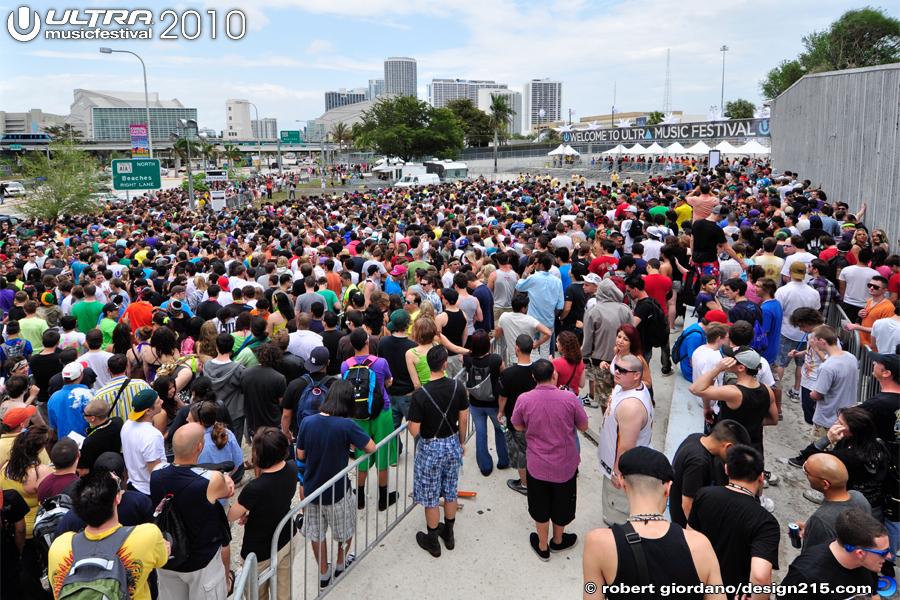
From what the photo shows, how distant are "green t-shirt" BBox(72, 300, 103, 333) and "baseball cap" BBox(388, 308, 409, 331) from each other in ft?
18.6

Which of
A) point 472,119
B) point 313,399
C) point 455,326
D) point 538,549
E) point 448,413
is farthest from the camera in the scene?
point 472,119

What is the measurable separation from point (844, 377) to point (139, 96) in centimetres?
20269

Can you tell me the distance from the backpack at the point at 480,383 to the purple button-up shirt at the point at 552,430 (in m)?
1.13

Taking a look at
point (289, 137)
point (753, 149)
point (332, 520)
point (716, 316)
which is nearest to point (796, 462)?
point (716, 316)

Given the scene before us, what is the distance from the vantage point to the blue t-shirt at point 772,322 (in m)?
6.51

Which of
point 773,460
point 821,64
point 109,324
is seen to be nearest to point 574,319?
point 773,460

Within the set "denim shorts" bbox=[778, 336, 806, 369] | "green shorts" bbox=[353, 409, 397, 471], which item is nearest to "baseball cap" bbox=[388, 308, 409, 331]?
"green shorts" bbox=[353, 409, 397, 471]

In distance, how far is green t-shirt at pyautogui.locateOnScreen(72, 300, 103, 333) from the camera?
8.57 metres

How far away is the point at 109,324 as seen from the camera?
25.1ft

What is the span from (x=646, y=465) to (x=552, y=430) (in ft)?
5.37

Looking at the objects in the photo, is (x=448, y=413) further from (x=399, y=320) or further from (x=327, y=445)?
(x=399, y=320)

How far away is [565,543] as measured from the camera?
16.2ft

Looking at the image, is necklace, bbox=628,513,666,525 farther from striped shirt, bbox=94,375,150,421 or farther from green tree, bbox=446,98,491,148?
green tree, bbox=446,98,491,148

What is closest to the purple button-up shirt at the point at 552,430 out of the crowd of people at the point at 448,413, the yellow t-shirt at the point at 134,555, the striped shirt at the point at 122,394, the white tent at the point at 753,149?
the crowd of people at the point at 448,413
